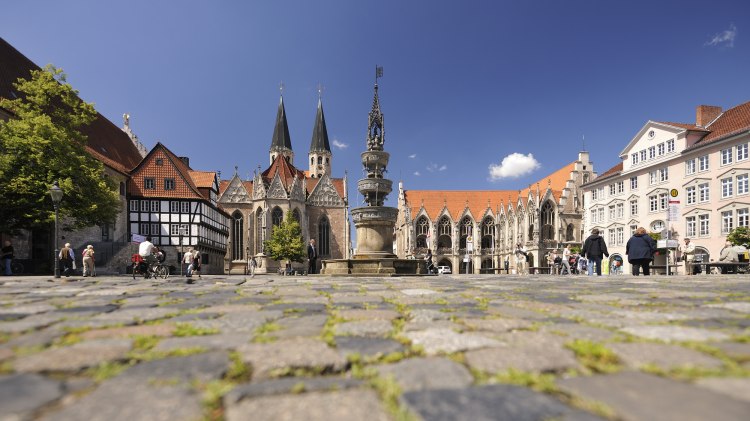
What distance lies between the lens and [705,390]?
180cm

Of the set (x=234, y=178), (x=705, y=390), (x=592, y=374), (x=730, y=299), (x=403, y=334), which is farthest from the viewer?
(x=234, y=178)

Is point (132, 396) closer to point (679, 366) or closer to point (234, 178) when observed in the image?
point (679, 366)

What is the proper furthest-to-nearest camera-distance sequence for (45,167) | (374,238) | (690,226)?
(690,226), (45,167), (374,238)

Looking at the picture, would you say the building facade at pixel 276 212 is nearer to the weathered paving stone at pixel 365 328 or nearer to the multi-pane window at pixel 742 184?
the multi-pane window at pixel 742 184

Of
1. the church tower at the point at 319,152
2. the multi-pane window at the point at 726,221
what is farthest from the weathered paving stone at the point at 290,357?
the church tower at the point at 319,152

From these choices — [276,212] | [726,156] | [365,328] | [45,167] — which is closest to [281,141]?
[276,212]

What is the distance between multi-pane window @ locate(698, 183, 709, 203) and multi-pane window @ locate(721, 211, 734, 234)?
6.41 ft

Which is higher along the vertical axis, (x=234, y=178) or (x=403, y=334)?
(x=234, y=178)

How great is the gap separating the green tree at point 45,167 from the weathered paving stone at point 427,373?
2336cm

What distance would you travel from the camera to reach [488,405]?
170 cm

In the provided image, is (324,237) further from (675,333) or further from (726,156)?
(675,333)

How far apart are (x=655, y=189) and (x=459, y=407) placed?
1640 inches

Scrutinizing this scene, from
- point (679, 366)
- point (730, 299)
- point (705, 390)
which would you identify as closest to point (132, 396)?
point (705, 390)

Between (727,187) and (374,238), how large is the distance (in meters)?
29.2
